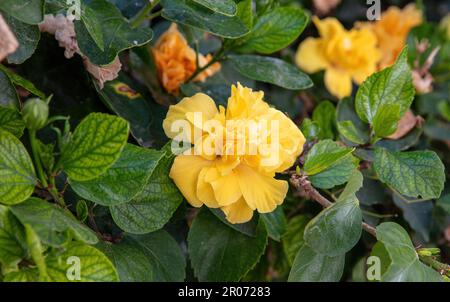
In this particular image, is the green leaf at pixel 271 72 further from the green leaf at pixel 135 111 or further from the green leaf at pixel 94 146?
the green leaf at pixel 94 146

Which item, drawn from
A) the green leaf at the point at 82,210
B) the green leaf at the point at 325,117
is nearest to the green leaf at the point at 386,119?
the green leaf at the point at 325,117

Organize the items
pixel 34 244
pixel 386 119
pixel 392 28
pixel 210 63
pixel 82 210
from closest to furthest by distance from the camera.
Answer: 1. pixel 34 244
2. pixel 82 210
3. pixel 386 119
4. pixel 210 63
5. pixel 392 28

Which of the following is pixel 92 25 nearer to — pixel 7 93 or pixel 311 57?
pixel 7 93

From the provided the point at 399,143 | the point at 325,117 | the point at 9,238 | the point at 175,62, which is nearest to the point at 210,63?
the point at 175,62

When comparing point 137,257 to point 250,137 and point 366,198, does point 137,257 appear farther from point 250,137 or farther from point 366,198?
point 366,198

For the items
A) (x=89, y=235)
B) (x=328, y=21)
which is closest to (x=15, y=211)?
(x=89, y=235)

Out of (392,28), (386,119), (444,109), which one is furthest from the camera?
(392,28)
